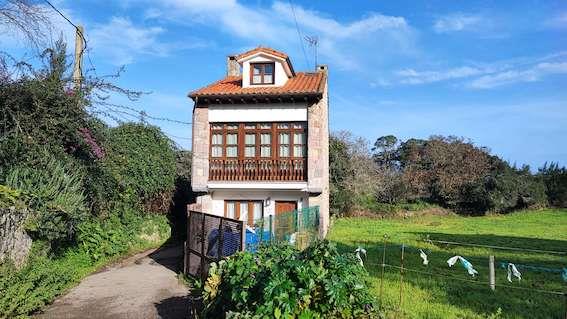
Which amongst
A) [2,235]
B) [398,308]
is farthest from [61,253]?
[398,308]

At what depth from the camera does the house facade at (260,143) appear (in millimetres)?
19641

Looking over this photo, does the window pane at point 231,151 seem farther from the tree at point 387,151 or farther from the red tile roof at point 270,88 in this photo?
the tree at point 387,151

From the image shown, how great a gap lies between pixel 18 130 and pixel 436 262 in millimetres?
12038

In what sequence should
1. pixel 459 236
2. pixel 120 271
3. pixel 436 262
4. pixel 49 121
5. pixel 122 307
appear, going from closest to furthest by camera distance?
pixel 122 307 < pixel 49 121 < pixel 120 271 < pixel 436 262 < pixel 459 236

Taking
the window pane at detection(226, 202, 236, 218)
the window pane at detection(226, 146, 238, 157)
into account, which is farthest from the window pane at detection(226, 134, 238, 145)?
the window pane at detection(226, 202, 236, 218)

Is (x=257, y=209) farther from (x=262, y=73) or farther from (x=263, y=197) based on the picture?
(x=262, y=73)

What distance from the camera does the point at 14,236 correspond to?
34.8 feet

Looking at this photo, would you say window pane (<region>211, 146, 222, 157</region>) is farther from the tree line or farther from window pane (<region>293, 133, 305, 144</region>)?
the tree line

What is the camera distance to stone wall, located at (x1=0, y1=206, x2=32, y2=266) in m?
10.2

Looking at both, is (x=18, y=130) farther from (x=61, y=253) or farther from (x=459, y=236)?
(x=459, y=236)

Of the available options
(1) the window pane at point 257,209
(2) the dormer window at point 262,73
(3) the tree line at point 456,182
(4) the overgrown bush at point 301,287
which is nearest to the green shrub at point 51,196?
(4) the overgrown bush at point 301,287

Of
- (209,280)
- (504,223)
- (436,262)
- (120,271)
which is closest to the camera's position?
(209,280)

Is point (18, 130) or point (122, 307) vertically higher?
point (18, 130)

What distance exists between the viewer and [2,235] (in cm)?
1020
